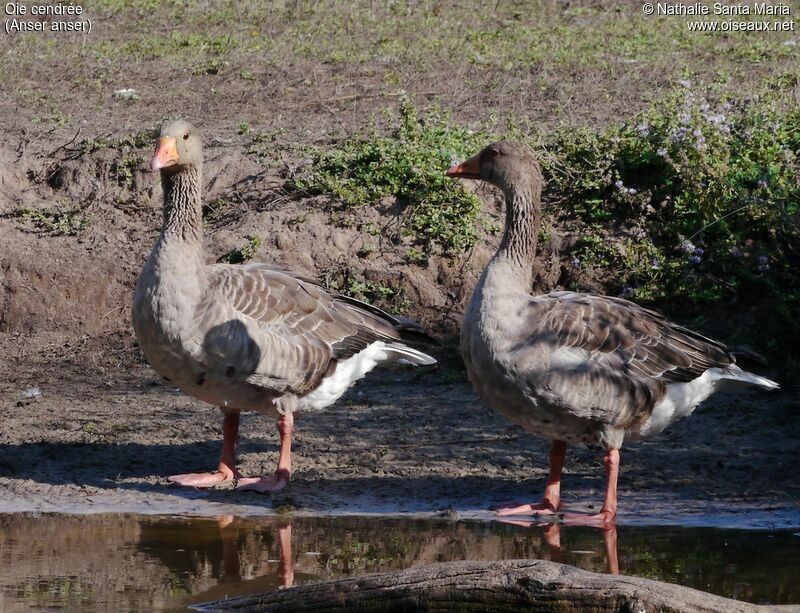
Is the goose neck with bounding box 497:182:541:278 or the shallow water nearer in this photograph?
the shallow water

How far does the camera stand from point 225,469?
766cm

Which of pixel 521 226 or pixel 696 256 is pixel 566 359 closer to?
pixel 521 226

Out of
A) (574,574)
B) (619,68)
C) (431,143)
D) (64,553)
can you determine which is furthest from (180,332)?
(619,68)

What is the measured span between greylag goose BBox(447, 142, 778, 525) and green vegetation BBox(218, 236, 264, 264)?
3.19m

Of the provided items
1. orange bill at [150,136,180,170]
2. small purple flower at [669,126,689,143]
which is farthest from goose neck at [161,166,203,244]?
small purple flower at [669,126,689,143]

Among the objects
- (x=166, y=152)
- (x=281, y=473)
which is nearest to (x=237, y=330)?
(x=281, y=473)

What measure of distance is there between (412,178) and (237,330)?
143 inches

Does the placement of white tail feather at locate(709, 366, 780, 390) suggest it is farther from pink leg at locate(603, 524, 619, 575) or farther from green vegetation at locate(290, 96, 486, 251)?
green vegetation at locate(290, 96, 486, 251)

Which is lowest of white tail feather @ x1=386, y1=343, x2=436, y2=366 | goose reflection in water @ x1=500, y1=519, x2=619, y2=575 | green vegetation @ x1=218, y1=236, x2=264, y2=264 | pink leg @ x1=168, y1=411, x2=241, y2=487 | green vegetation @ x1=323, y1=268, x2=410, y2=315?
goose reflection in water @ x1=500, y1=519, x2=619, y2=575

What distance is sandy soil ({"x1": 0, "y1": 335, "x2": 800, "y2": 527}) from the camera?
7273mm

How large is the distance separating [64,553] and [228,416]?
1.78m

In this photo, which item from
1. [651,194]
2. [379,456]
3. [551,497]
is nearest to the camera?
[551,497]

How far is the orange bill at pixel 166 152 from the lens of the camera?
7688mm

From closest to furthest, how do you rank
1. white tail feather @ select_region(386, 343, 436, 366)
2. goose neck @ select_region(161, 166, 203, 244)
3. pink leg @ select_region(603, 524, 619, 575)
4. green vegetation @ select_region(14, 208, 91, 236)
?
1. pink leg @ select_region(603, 524, 619, 575)
2. goose neck @ select_region(161, 166, 203, 244)
3. white tail feather @ select_region(386, 343, 436, 366)
4. green vegetation @ select_region(14, 208, 91, 236)
